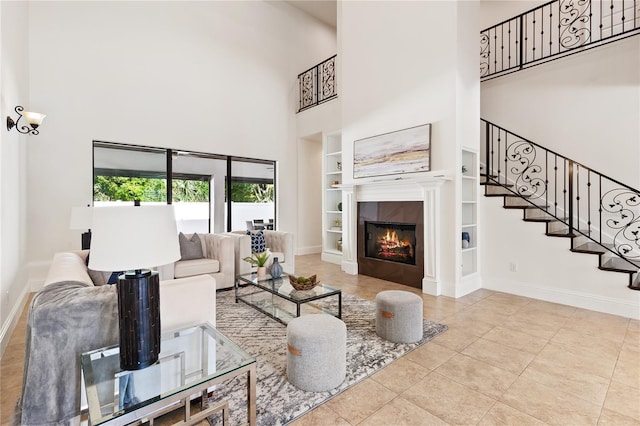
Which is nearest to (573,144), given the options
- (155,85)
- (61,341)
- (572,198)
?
(572,198)

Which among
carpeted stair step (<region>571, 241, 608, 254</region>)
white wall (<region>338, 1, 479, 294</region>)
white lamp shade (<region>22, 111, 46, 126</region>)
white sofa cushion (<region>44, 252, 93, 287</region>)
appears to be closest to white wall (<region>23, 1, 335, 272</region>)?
white lamp shade (<region>22, 111, 46, 126</region>)

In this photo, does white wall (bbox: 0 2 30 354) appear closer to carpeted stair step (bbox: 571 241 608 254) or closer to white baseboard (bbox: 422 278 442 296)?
white baseboard (bbox: 422 278 442 296)

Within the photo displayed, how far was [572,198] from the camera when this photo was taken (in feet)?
14.4

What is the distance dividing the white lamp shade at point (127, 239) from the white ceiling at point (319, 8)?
803 centimetres

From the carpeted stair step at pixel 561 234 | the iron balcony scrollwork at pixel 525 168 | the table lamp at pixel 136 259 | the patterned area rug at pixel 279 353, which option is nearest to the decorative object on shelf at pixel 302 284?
the patterned area rug at pixel 279 353

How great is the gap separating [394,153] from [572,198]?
2.64 metres

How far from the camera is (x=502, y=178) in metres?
5.52

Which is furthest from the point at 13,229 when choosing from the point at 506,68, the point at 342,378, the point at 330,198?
the point at 506,68

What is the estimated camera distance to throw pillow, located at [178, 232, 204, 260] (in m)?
4.36

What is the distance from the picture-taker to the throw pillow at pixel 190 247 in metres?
4.36

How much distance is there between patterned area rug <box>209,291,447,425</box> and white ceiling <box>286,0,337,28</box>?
289 inches

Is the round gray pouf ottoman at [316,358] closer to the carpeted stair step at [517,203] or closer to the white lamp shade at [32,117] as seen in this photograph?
the carpeted stair step at [517,203]

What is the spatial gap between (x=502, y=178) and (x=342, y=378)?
198 inches

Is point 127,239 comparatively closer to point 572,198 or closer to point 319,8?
point 572,198
